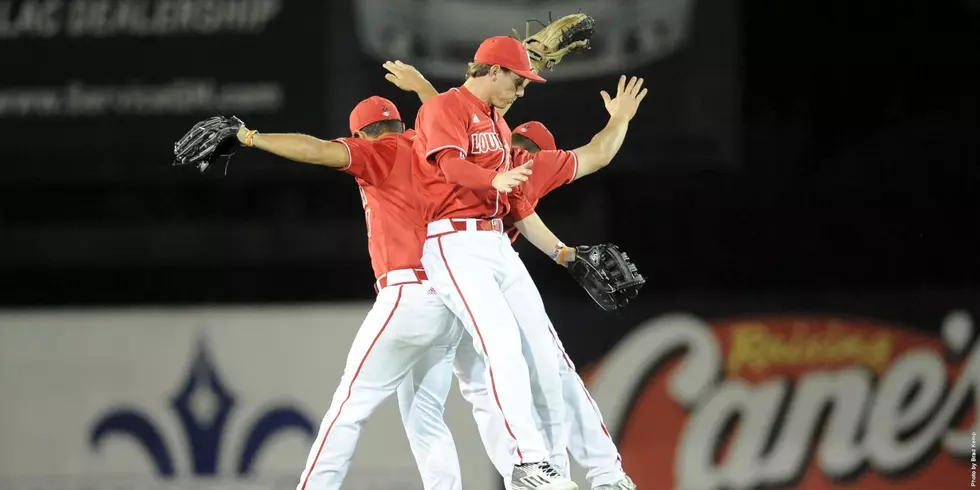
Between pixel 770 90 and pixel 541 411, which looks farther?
pixel 770 90

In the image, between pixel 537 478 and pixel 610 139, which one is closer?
pixel 537 478

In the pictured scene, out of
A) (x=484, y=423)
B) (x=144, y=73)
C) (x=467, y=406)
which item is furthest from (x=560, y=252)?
(x=144, y=73)

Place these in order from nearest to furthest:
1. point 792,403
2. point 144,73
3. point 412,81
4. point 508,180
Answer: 1. point 508,180
2. point 412,81
3. point 792,403
4. point 144,73

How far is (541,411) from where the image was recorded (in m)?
3.32

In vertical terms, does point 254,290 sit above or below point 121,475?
above

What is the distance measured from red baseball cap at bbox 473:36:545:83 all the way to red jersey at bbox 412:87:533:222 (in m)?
0.13

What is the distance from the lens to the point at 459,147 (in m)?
3.13

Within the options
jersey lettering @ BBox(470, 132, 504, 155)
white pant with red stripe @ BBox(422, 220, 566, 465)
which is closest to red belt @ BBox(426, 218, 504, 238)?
white pant with red stripe @ BBox(422, 220, 566, 465)

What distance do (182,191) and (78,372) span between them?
0.96 m

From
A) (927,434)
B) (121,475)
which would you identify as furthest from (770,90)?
(121,475)

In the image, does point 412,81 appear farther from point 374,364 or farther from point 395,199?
point 374,364

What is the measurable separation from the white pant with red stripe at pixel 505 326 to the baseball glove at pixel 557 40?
62cm

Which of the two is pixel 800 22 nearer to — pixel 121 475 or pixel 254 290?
pixel 254 290

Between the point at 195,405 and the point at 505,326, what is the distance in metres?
2.61
